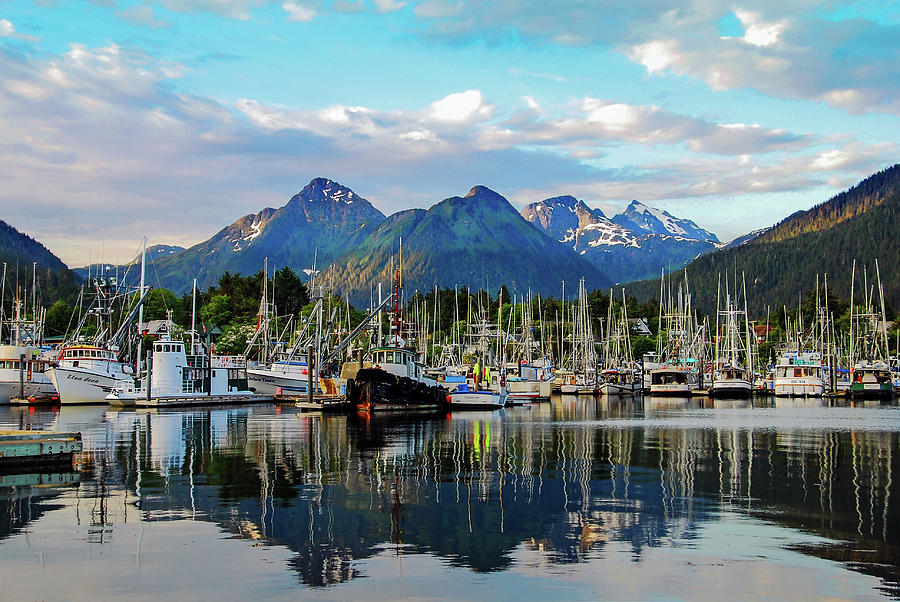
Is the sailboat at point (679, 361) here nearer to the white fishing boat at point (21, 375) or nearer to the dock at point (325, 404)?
the dock at point (325, 404)

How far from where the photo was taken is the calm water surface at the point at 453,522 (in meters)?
16.8

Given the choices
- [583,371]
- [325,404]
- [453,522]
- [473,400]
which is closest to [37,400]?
[325,404]

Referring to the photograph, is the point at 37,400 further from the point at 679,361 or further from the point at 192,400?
the point at 679,361

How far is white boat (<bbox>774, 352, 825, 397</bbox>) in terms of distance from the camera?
12025 cm

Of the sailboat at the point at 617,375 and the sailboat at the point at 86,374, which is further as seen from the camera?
the sailboat at the point at 617,375

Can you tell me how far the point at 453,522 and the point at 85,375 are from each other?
8019 centimetres

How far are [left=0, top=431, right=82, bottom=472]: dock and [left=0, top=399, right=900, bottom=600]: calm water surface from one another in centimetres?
145

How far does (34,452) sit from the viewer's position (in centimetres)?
3209

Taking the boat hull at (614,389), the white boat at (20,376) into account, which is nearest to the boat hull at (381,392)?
the white boat at (20,376)

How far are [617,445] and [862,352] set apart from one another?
449 feet

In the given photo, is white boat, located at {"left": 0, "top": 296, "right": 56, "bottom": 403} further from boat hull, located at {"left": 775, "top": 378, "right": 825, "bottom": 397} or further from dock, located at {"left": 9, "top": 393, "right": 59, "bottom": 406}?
boat hull, located at {"left": 775, "top": 378, "right": 825, "bottom": 397}

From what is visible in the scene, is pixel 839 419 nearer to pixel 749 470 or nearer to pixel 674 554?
pixel 749 470

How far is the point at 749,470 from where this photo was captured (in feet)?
112

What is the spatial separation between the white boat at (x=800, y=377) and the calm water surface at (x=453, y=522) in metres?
80.7
